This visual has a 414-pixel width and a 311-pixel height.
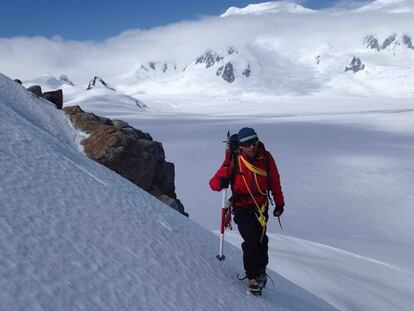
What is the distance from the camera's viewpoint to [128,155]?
13.0 meters

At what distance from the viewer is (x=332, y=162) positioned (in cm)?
3375

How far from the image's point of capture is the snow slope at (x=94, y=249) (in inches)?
124

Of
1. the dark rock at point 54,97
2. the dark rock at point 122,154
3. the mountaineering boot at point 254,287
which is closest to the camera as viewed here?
the mountaineering boot at point 254,287

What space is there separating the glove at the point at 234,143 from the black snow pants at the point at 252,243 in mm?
611

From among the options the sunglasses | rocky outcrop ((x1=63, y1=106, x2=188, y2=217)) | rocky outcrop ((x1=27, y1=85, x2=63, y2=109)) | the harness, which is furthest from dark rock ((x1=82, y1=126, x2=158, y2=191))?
the sunglasses

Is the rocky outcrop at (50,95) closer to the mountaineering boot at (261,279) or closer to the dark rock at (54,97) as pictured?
the dark rock at (54,97)

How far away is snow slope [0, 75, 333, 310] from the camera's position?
3.15 meters

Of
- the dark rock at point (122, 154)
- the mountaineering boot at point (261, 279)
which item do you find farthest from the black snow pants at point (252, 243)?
the dark rock at point (122, 154)

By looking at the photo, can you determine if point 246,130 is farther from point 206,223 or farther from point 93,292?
point 206,223

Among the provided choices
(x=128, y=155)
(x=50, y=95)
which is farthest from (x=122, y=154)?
(x=50, y=95)

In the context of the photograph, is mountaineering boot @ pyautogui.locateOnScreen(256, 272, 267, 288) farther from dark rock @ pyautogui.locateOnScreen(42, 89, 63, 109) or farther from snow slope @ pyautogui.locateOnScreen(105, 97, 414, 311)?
A: dark rock @ pyautogui.locateOnScreen(42, 89, 63, 109)

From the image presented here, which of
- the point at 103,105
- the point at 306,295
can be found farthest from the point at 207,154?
the point at 103,105

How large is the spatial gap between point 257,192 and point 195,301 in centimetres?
130

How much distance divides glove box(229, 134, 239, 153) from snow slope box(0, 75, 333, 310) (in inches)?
45.5
